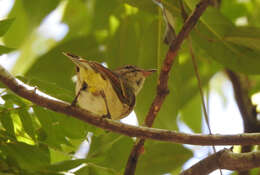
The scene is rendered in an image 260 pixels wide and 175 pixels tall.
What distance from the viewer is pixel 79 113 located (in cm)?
216

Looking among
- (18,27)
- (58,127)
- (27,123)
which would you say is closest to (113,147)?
(58,127)

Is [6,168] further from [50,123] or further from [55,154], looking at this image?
[55,154]

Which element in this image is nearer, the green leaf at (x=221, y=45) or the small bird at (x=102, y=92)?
the small bird at (x=102, y=92)

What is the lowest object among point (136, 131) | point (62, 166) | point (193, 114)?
point (193, 114)

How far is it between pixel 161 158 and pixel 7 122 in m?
1.61

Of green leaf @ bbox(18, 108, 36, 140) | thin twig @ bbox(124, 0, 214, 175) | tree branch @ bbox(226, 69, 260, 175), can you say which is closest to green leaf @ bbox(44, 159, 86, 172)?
green leaf @ bbox(18, 108, 36, 140)

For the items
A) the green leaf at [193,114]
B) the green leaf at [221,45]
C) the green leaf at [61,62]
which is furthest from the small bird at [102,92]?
the green leaf at [193,114]

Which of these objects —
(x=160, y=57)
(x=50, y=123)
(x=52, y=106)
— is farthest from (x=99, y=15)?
(x=52, y=106)

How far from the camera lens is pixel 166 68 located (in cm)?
260

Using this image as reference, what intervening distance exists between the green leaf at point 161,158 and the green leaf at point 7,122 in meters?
1.44

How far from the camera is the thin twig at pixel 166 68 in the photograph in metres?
2.33

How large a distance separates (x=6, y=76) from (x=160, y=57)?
5.61 ft

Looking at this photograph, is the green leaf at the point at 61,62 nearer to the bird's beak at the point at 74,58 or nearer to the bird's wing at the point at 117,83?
the bird's wing at the point at 117,83

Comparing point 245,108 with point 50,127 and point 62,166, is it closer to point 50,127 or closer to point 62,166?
point 50,127
